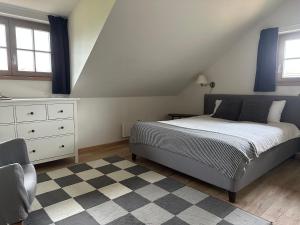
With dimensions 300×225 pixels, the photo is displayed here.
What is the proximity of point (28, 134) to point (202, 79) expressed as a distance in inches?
121

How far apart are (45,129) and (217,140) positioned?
207 centimetres

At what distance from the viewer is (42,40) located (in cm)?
303

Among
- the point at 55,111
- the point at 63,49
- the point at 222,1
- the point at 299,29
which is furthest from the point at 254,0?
the point at 55,111

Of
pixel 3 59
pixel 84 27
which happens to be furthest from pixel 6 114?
pixel 84 27

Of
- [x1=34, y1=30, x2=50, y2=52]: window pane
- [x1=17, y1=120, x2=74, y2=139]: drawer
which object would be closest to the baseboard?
[x1=17, y1=120, x2=74, y2=139]: drawer

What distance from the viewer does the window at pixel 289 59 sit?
3.28 m

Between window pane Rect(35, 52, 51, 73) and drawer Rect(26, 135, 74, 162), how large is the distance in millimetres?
1055

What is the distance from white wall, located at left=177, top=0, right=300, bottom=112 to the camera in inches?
128

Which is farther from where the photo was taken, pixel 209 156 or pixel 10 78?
pixel 10 78

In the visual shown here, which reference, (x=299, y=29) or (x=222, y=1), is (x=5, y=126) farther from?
(x=299, y=29)

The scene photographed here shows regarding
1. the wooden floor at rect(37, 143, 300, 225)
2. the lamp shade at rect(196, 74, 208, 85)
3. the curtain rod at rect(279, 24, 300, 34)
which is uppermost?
the curtain rod at rect(279, 24, 300, 34)

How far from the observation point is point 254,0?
2.95 m

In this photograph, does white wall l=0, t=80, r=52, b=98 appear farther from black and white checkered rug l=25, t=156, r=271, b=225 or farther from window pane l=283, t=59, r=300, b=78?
window pane l=283, t=59, r=300, b=78

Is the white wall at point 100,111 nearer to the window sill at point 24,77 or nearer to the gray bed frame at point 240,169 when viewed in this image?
the window sill at point 24,77
